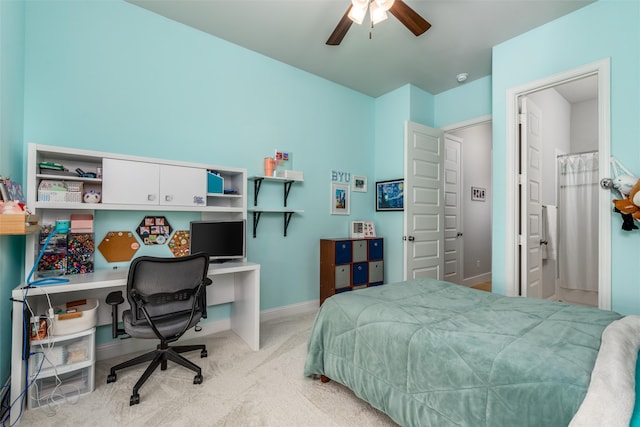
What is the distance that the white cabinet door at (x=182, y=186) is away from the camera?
2.43 metres

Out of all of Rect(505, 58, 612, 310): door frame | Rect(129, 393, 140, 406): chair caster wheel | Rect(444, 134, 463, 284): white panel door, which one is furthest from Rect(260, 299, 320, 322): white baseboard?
Rect(444, 134, 463, 284): white panel door

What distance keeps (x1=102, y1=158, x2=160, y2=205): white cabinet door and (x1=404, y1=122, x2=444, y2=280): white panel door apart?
272 centimetres

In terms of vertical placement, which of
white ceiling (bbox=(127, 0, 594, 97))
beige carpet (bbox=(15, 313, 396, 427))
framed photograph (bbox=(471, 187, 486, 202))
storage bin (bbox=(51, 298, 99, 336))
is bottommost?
beige carpet (bbox=(15, 313, 396, 427))

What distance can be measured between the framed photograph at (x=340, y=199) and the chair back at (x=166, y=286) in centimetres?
210

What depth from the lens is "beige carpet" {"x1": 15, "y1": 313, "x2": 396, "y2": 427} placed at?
167 cm

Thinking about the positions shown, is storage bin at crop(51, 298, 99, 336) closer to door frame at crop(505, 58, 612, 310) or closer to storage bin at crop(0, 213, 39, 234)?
storage bin at crop(0, 213, 39, 234)

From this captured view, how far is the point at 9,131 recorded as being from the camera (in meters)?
1.89

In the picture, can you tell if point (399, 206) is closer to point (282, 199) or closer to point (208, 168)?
point (282, 199)

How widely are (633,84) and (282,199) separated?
324cm

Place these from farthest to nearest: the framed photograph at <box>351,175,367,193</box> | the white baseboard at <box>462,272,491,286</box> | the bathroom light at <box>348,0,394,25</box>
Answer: the white baseboard at <box>462,272,491,286</box> < the framed photograph at <box>351,175,367,193</box> < the bathroom light at <box>348,0,394,25</box>

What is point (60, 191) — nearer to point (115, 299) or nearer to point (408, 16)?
point (115, 299)

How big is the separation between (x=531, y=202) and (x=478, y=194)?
2.26 m

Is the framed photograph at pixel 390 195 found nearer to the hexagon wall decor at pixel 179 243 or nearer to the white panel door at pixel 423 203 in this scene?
the white panel door at pixel 423 203

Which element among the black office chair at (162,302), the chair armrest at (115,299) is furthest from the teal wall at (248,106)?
the black office chair at (162,302)
